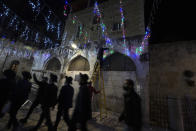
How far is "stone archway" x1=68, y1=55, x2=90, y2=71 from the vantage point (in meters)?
8.11

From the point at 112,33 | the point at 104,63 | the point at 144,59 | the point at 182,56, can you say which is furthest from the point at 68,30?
the point at 182,56

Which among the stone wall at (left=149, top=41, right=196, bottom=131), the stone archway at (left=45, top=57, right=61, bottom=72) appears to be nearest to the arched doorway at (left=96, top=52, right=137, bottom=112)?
the stone wall at (left=149, top=41, right=196, bottom=131)

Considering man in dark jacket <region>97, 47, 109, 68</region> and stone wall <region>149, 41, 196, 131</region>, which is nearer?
stone wall <region>149, 41, 196, 131</region>

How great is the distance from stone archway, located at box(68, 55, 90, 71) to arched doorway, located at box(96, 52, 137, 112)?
175 centimetres

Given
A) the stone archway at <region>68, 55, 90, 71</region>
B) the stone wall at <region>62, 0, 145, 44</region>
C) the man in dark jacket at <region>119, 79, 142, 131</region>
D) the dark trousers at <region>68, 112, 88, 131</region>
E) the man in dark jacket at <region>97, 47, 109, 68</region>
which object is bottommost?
the dark trousers at <region>68, 112, 88, 131</region>

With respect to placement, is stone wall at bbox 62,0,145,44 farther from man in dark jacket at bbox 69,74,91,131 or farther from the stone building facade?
man in dark jacket at bbox 69,74,91,131

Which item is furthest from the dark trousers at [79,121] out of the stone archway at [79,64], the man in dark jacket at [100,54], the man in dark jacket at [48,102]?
the stone archway at [79,64]

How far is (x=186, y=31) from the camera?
579cm

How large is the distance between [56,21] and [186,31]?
Answer: 1065 cm

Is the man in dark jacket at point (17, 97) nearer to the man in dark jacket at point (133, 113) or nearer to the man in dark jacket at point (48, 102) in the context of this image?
the man in dark jacket at point (48, 102)

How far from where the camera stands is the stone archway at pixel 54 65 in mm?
9688

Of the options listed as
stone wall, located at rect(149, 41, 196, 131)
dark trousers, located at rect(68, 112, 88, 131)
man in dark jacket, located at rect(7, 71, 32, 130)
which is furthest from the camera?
stone wall, located at rect(149, 41, 196, 131)

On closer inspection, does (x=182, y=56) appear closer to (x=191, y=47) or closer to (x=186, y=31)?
(x=191, y=47)

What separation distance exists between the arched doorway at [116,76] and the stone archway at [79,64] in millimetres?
1751
